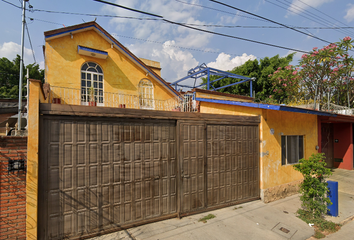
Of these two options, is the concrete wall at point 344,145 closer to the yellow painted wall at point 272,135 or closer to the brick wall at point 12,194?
the yellow painted wall at point 272,135

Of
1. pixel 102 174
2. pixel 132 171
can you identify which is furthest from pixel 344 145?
pixel 102 174

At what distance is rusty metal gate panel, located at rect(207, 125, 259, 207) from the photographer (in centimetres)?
558

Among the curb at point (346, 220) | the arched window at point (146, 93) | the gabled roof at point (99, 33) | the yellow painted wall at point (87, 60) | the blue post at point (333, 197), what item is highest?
the gabled roof at point (99, 33)

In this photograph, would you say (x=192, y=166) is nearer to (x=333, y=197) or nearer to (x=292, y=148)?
(x=333, y=197)

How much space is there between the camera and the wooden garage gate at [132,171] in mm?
3807

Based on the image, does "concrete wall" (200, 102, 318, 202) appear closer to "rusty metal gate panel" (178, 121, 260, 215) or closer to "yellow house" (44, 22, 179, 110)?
"rusty metal gate panel" (178, 121, 260, 215)

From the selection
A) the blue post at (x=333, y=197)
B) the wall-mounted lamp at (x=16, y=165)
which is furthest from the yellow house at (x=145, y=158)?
the blue post at (x=333, y=197)

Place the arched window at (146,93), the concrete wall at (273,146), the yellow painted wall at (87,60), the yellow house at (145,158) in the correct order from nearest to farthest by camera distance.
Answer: the yellow house at (145,158) < the concrete wall at (273,146) < the yellow painted wall at (87,60) < the arched window at (146,93)

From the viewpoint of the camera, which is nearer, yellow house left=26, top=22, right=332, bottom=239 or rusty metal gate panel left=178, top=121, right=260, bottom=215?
yellow house left=26, top=22, right=332, bottom=239

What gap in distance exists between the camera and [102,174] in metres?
4.20

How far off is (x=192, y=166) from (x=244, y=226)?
1956 millimetres

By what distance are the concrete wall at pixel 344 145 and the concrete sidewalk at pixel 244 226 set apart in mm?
6785

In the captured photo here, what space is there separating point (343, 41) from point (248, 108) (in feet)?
35.9

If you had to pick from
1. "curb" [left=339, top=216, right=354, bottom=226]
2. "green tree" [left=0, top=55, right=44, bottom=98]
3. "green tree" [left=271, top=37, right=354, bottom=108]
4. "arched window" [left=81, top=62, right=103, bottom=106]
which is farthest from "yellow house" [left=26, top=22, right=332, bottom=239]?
"green tree" [left=0, top=55, right=44, bottom=98]
